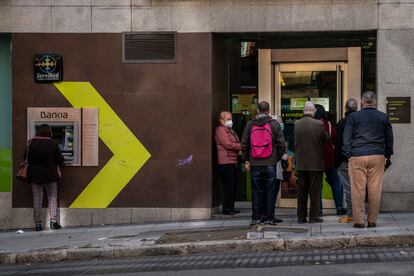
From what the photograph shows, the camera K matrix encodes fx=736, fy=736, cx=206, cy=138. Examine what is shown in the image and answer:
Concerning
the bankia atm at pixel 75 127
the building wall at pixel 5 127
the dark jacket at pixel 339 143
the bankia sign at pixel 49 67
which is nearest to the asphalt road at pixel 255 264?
the dark jacket at pixel 339 143

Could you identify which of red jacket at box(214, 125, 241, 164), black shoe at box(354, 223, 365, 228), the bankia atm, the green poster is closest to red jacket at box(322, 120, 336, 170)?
the green poster

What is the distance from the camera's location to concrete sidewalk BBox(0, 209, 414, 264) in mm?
10086

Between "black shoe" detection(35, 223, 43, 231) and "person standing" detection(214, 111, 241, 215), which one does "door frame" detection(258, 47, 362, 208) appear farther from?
"black shoe" detection(35, 223, 43, 231)

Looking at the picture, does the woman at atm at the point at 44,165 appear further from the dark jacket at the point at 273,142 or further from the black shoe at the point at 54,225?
the dark jacket at the point at 273,142

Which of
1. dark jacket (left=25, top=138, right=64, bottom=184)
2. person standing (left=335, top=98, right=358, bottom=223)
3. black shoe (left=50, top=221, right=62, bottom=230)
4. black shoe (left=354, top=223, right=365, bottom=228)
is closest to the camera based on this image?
black shoe (left=354, top=223, right=365, bottom=228)

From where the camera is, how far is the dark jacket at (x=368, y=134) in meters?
10.8

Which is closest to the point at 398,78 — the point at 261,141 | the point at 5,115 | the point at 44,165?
the point at 261,141

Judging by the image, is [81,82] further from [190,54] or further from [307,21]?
[307,21]

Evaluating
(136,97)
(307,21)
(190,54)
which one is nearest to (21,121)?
(136,97)

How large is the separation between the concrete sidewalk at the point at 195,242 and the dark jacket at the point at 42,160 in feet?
3.36

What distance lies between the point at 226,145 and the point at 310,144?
75.4 inches

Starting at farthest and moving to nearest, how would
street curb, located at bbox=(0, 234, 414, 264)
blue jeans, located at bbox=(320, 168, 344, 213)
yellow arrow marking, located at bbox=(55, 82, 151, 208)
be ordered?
yellow arrow marking, located at bbox=(55, 82, 151, 208)
blue jeans, located at bbox=(320, 168, 344, 213)
street curb, located at bbox=(0, 234, 414, 264)

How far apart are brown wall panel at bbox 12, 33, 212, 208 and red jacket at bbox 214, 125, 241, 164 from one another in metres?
0.17

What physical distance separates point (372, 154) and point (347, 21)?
3.16m
